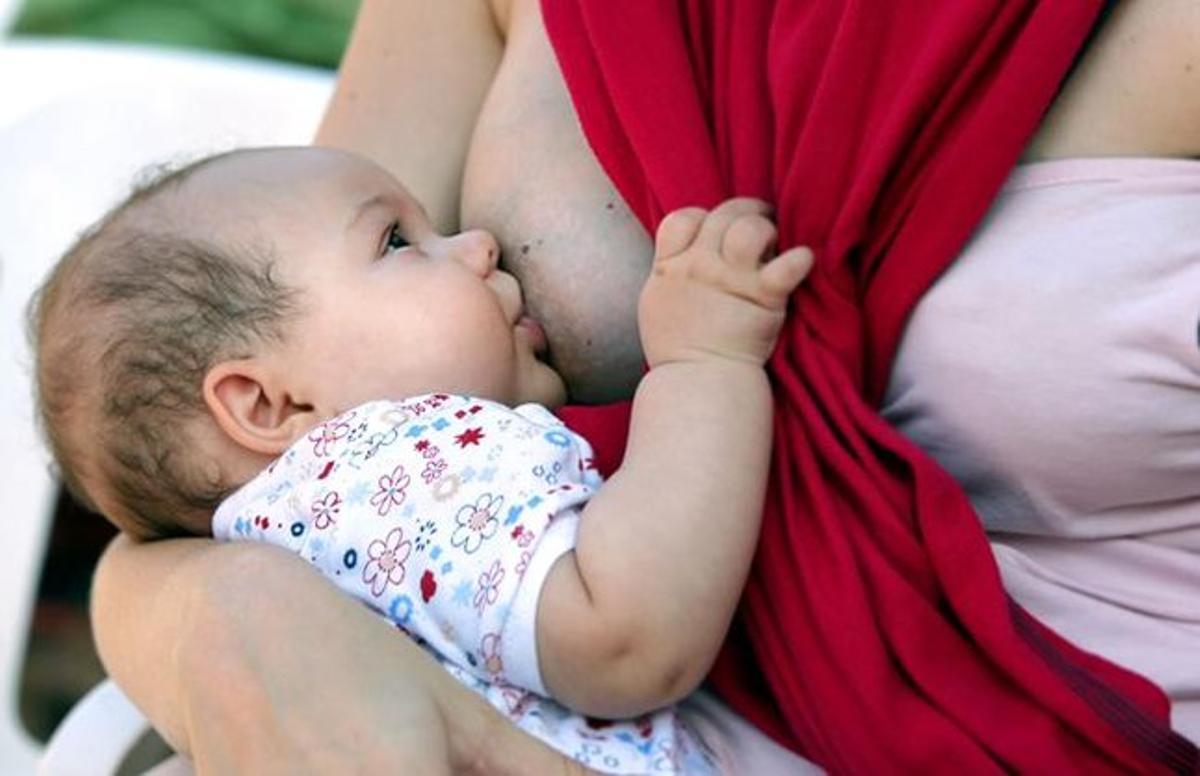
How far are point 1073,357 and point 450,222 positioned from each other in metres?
0.62

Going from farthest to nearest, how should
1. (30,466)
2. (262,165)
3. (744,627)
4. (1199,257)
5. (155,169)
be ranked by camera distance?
1. (30,466)
2. (155,169)
3. (262,165)
4. (744,627)
5. (1199,257)

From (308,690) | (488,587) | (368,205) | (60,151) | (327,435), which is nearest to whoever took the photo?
(308,690)

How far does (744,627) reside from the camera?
118 cm

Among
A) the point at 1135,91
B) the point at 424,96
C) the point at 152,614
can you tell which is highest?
the point at 1135,91

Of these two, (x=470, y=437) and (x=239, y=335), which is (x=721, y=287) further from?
(x=239, y=335)

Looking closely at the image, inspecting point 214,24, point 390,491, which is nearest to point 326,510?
point 390,491

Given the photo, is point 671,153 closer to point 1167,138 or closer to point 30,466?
point 1167,138

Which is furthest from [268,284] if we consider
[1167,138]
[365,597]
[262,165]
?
[1167,138]

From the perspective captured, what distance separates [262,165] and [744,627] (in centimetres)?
46

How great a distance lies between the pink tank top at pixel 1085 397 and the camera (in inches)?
42.0

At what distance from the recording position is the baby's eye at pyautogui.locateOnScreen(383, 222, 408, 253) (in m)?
1.31

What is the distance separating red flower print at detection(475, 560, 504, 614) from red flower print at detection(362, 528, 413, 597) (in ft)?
0.17

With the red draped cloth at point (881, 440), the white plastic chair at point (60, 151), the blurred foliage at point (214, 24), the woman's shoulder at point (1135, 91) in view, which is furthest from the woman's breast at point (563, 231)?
the blurred foliage at point (214, 24)

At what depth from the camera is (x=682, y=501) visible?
1090 mm
